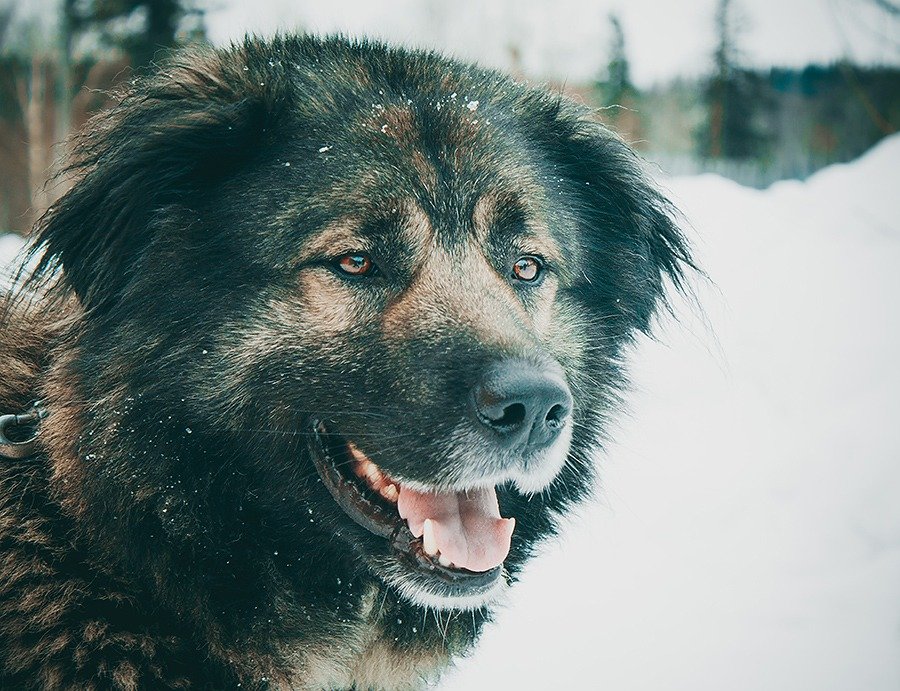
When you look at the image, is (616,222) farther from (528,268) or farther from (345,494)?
(345,494)

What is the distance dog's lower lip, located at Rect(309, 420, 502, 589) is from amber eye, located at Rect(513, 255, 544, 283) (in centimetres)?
78

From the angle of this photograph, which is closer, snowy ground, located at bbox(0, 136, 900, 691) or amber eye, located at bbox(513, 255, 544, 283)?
amber eye, located at bbox(513, 255, 544, 283)

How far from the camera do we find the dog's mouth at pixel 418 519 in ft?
7.32

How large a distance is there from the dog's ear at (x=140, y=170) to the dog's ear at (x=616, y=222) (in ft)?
3.66

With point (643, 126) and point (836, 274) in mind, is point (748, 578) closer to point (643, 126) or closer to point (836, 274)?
point (836, 274)

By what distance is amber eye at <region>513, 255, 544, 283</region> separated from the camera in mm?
2594

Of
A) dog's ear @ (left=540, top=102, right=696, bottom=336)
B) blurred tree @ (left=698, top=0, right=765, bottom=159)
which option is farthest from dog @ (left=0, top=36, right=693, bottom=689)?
blurred tree @ (left=698, top=0, right=765, bottom=159)

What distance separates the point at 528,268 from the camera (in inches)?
104

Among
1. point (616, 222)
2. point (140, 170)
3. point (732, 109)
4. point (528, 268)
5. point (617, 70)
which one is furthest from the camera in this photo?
point (732, 109)

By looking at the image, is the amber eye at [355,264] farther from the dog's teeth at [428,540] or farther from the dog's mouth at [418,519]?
the dog's teeth at [428,540]

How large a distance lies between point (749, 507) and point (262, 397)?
3.51 meters

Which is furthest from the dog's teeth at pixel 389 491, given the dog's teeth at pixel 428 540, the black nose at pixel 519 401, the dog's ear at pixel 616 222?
the dog's ear at pixel 616 222

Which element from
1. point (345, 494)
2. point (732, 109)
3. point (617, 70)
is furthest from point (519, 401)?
point (732, 109)

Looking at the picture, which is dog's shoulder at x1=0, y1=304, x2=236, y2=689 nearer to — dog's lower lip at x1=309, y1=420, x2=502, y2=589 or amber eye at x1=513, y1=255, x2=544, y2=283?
dog's lower lip at x1=309, y1=420, x2=502, y2=589
